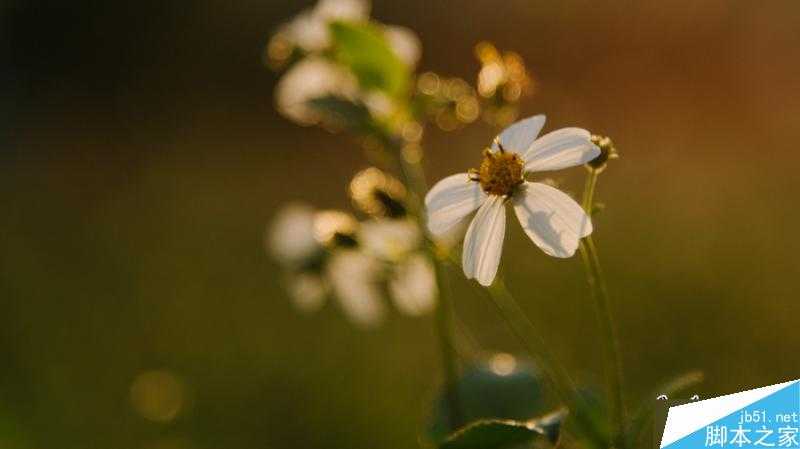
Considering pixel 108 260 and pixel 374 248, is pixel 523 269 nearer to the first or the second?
pixel 108 260

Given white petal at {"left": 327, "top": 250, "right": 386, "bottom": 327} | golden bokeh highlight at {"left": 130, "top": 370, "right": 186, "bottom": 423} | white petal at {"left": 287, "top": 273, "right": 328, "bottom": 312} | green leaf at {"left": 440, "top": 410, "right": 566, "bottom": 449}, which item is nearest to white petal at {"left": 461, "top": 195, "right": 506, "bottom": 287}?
green leaf at {"left": 440, "top": 410, "right": 566, "bottom": 449}

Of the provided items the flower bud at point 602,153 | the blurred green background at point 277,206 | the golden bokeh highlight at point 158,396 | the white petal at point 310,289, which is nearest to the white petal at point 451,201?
the flower bud at point 602,153

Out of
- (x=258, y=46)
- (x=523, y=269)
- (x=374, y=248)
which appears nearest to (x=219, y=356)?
(x=523, y=269)

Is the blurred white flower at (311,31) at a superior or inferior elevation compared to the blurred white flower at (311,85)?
superior

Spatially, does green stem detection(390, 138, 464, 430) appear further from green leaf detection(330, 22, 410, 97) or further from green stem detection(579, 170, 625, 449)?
green stem detection(579, 170, 625, 449)

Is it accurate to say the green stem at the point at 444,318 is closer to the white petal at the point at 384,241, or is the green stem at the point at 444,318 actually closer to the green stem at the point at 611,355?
the white petal at the point at 384,241

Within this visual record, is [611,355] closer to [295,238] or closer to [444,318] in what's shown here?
[444,318]

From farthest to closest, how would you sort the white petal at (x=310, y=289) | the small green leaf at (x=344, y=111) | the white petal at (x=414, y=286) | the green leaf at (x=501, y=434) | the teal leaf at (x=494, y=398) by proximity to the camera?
the white petal at (x=310, y=289)
the white petal at (x=414, y=286)
the small green leaf at (x=344, y=111)
the teal leaf at (x=494, y=398)
the green leaf at (x=501, y=434)

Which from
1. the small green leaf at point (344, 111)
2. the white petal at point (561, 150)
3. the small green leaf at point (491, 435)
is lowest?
the small green leaf at point (491, 435)
